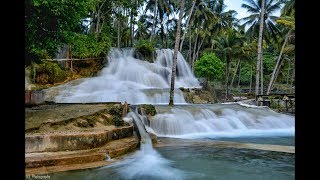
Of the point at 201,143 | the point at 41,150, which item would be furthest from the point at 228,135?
the point at 41,150

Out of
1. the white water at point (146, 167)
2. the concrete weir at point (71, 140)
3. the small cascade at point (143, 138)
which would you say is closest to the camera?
the concrete weir at point (71, 140)

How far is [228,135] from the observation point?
504 inches

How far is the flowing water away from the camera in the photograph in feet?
22.5

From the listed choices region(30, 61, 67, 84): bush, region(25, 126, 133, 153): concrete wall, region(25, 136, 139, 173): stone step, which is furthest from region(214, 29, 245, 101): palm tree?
region(25, 126, 133, 153): concrete wall

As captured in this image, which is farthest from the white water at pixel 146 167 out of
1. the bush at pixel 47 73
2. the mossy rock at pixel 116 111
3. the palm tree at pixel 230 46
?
the palm tree at pixel 230 46

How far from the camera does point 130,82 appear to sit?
81.7 feet

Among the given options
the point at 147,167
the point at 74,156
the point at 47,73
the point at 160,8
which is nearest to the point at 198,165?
the point at 147,167

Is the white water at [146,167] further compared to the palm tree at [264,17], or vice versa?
the palm tree at [264,17]

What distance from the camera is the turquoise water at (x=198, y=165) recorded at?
6.55 m

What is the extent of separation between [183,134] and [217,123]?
7.60 feet

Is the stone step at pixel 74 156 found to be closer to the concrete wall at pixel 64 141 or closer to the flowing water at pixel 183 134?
the concrete wall at pixel 64 141

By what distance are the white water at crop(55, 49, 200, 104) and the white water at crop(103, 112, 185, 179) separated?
34.6ft

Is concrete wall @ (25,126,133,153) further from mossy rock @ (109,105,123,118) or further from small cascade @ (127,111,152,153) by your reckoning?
mossy rock @ (109,105,123,118)

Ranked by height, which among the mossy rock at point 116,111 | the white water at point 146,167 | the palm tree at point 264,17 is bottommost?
the white water at point 146,167
